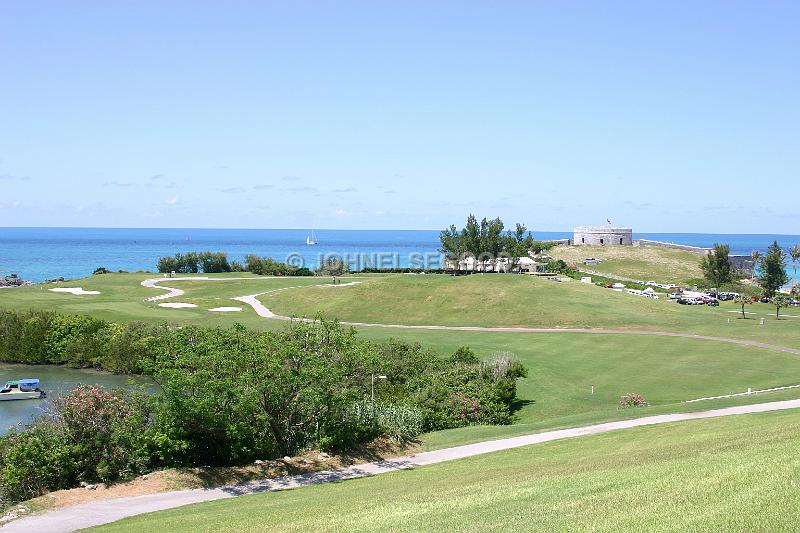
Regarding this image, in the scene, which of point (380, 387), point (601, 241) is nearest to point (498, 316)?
point (380, 387)

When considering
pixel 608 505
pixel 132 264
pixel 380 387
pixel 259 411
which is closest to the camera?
pixel 608 505

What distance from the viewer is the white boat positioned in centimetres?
4195

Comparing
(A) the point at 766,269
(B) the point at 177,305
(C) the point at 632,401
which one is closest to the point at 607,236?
(A) the point at 766,269

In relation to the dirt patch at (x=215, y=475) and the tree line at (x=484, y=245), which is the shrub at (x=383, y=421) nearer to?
the dirt patch at (x=215, y=475)

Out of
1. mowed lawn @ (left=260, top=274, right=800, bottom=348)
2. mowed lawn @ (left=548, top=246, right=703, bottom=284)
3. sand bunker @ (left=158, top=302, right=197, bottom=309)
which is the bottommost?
sand bunker @ (left=158, top=302, right=197, bottom=309)

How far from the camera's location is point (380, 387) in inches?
1453

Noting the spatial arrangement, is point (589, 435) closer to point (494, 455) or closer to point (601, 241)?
point (494, 455)

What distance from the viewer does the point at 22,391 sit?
42.8 m

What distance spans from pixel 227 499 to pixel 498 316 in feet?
149

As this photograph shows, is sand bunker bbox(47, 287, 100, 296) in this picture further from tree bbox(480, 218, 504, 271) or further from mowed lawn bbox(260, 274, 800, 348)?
tree bbox(480, 218, 504, 271)

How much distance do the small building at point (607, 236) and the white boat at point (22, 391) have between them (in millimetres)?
113413

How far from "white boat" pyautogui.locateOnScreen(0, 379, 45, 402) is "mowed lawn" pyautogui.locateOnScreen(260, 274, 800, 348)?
78.2ft

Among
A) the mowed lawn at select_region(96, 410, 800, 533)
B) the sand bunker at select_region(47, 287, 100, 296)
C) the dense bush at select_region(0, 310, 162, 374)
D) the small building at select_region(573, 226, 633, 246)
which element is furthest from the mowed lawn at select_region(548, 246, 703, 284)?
the mowed lawn at select_region(96, 410, 800, 533)

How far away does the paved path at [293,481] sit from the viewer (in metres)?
18.8
